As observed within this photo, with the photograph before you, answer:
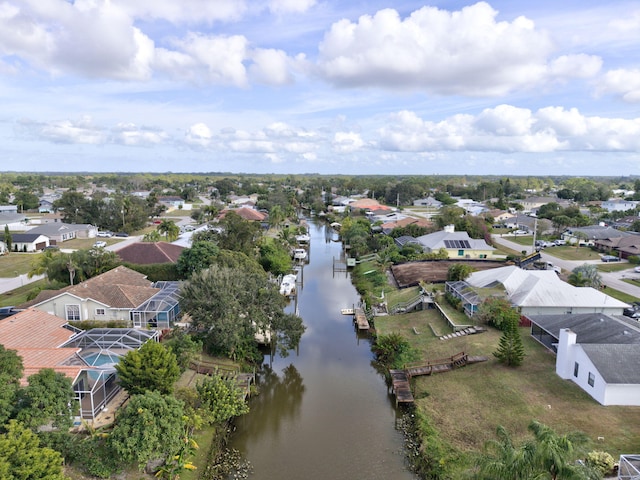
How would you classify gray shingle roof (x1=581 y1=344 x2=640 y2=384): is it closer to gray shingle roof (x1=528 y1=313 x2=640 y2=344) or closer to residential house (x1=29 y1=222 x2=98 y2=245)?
gray shingle roof (x1=528 y1=313 x2=640 y2=344)

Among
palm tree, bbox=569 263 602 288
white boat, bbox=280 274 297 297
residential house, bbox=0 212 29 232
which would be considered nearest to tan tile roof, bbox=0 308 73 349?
white boat, bbox=280 274 297 297

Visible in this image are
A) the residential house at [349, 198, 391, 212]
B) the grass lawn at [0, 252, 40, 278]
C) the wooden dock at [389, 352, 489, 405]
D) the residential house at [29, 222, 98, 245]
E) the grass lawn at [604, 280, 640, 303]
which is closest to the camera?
the wooden dock at [389, 352, 489, 405]

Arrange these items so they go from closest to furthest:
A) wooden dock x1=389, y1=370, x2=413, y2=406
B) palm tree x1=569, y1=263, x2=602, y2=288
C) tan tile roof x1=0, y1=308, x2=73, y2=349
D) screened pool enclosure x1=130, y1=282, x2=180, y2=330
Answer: tan tile roof x1=0, y1=308, x2=73, y2=349 < wooden dock x1=389, y1=370, x2=413, y2=406 < screened pool enclosure x1=130, y1=282, x2=180, y2=330 < palm tree x1=569, y1=263, x2=602, y2=288

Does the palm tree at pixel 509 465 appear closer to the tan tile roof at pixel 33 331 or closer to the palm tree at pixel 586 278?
the tan tile roof at pixel 33 331

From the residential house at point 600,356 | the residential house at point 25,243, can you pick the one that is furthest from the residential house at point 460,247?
the residential house at point 25,243

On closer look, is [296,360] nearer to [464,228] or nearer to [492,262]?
[492,262]
